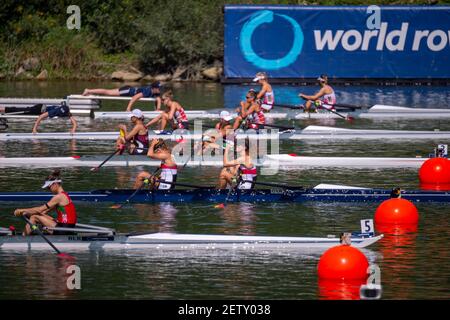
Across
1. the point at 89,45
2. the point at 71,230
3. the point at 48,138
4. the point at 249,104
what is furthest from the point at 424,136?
the point at 89,45

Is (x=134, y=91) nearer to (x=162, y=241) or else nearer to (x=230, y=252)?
(x=162, y=241)

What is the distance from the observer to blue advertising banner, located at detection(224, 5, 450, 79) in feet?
168

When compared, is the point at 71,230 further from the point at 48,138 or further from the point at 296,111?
the point at 296,111

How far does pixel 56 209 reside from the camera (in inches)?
863

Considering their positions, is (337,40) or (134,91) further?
(337,40)

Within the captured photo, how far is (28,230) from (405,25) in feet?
106

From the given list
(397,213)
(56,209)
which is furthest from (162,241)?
(397,213)

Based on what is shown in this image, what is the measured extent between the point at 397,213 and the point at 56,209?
7.52 metres

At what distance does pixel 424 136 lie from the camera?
38.6 m

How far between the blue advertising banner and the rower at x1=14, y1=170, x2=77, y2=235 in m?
29.9

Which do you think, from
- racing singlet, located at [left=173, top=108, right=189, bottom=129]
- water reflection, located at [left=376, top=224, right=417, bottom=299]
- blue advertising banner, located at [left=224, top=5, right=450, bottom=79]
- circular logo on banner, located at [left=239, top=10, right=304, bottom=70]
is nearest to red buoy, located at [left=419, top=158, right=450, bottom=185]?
water reflection, located at [left=376, top=224, right=417, bottom=299]

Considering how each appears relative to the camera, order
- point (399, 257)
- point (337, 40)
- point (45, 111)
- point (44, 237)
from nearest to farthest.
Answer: point (44, 237) → point (399, 257) → point (45, 111) → point (337, 40)

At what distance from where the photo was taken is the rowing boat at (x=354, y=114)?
139ft
